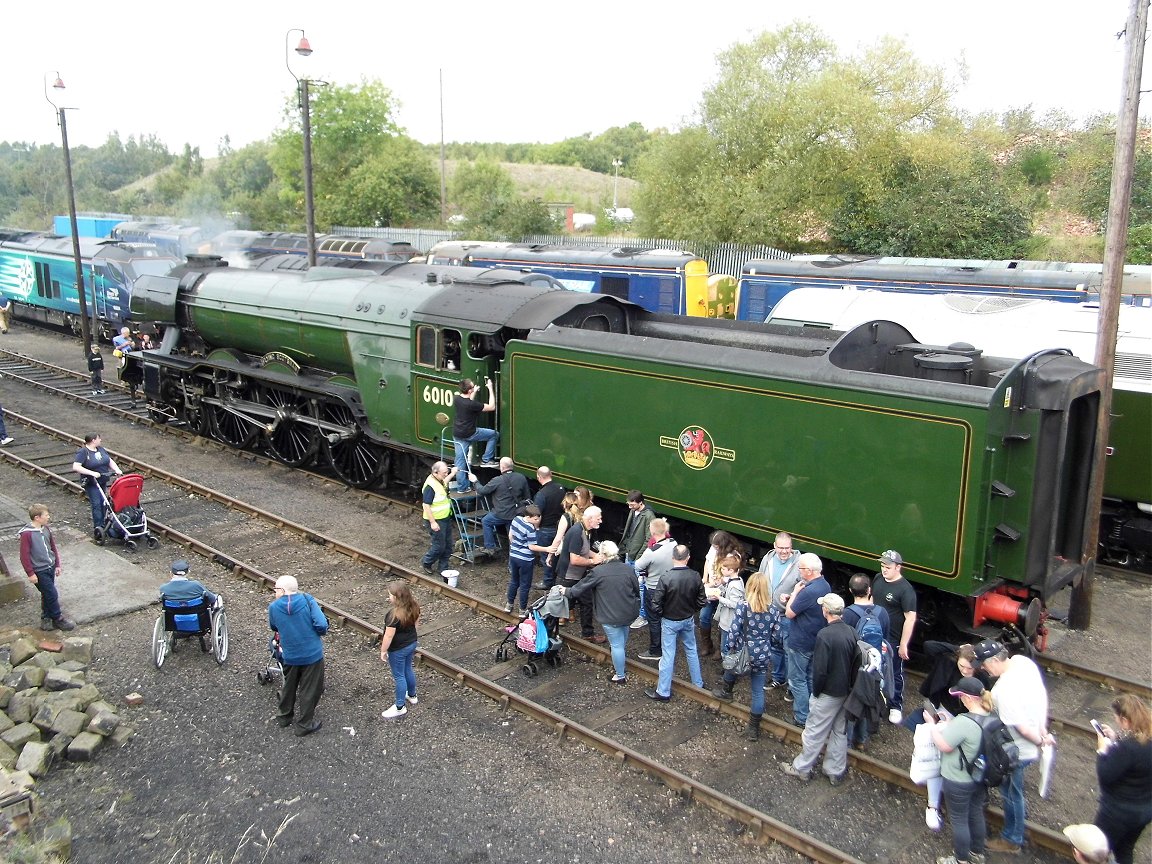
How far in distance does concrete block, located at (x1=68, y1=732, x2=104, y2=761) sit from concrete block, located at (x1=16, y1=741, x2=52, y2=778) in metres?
0.15

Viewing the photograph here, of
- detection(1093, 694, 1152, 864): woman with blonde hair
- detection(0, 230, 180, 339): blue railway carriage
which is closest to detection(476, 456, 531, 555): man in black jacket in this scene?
detection(1093, 694, 1152, 864): woman with blonde hair

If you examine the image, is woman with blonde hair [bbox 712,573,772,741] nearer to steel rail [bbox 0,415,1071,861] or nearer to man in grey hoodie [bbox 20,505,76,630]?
steel rail [bbox 0,415,1071,861]

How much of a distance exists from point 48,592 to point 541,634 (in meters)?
4.72

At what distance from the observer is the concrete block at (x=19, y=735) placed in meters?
6.70

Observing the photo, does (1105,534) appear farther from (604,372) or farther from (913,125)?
(913,125)

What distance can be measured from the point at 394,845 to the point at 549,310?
21.0ft

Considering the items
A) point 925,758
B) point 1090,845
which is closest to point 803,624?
point 925,758

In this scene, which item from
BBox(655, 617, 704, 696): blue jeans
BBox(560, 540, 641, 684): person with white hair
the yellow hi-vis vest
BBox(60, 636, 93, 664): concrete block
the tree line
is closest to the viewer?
BBox(655, 617, 704, 696): blue jeans

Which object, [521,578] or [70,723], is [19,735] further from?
[521,578]

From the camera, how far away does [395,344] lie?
12.0m

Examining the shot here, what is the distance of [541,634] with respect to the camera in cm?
796

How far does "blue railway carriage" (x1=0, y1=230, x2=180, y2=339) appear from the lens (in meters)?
23.8

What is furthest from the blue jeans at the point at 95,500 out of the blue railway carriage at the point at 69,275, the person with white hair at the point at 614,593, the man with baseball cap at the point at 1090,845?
the blue railway carriage at the point at 69,275

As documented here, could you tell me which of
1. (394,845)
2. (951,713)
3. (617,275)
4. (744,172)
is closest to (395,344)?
(394,845)
